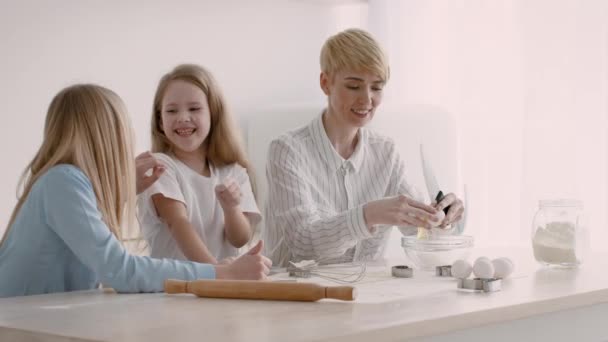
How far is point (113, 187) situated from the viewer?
162cm

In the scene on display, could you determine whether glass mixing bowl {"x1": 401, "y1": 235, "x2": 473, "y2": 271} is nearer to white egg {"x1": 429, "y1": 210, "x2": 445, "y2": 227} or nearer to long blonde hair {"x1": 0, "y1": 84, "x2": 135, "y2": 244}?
white egg {"x1": 429, "y1": 210, "x2": 445, "y2": 227}

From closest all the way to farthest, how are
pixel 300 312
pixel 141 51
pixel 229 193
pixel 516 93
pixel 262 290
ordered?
1. pixel 300 312
2. pixel 262 290
3. pixel 229 193
4. pixel 141 51
5. pixel 516 93

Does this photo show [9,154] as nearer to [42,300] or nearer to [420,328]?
[42,300]

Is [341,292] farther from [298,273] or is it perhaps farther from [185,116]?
[185,116]

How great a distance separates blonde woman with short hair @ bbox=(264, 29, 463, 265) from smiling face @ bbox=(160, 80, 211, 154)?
0.61 feet

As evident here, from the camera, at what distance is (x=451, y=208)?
1.93 meters

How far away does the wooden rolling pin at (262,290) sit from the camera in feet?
4.39

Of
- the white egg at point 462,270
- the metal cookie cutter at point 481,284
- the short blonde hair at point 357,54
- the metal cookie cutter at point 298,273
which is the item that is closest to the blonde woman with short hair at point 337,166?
the short blonde hair at point 357,54

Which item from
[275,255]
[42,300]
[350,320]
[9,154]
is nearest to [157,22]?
[9,154]

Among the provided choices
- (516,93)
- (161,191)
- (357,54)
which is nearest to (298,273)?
(161,191)

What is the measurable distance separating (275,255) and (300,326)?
1.16m

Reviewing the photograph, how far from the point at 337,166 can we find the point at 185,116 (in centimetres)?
39

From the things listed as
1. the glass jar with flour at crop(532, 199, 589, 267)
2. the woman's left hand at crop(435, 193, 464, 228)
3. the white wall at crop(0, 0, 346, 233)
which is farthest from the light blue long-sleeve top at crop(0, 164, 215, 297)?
the white wall at crop(0, 0, 346, 233)

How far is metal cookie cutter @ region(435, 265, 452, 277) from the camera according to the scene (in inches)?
66.5
